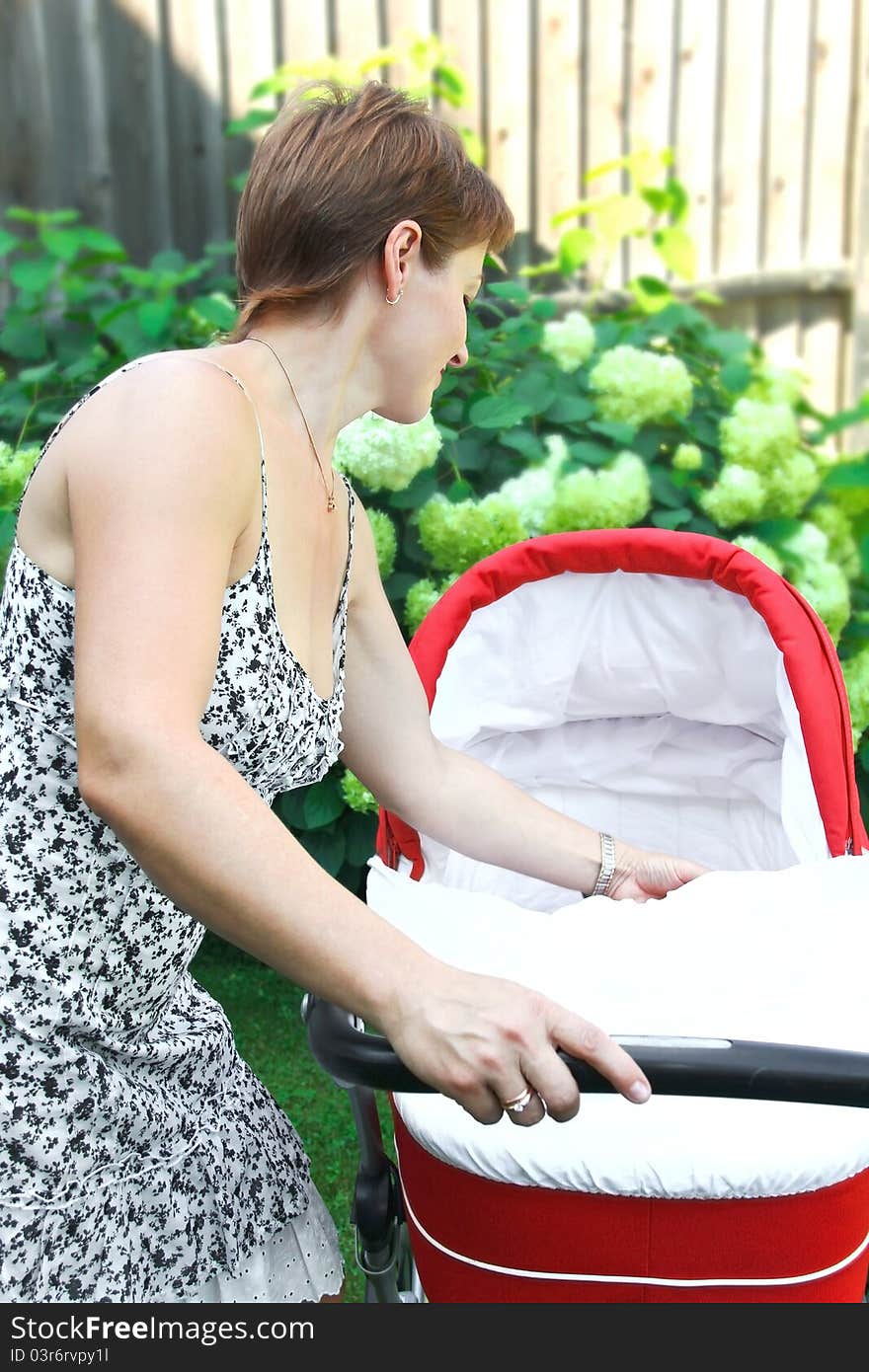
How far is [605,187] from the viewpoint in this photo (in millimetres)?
3662

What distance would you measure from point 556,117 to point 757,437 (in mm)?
1789

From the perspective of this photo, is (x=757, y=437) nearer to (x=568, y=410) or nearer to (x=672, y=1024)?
(x=568, y=410)

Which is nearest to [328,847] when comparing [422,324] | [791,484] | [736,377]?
[791,484]

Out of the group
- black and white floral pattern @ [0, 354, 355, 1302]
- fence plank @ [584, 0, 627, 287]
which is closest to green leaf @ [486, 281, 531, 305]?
fence plank @ [584, 0, 627, 287]

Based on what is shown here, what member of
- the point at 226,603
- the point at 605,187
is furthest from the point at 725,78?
the point at 226,603

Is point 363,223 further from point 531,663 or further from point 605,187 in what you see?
point 605,187

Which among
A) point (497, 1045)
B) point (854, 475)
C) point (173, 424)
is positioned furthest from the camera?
point (854, 475)

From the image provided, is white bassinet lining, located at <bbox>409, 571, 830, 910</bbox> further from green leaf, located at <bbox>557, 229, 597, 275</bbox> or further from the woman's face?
green leaf, located at <bbox>557, 229, 597, 275</bbox>

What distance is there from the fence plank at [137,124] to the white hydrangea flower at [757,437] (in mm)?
1931

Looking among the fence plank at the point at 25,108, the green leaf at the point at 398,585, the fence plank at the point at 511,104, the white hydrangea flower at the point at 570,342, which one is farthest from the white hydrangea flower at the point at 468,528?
the fence plank at the point at 25,108

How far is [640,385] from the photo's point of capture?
7.77 feet

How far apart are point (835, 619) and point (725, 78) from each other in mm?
2239

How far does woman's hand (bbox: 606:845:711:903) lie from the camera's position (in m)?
1.49

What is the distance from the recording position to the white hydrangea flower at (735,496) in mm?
2262
